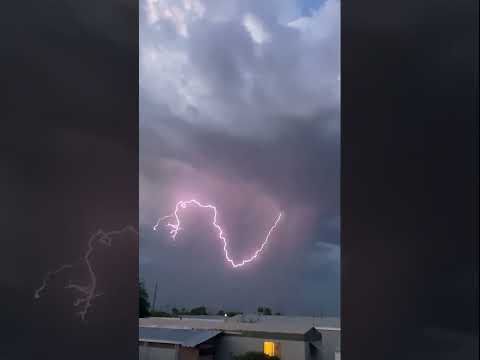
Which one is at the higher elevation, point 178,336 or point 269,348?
point 178,336

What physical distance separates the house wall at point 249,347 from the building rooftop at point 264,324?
0.13 m

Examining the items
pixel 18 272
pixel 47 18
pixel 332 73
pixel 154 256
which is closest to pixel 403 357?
pixel 18 272

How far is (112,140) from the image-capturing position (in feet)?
6.89

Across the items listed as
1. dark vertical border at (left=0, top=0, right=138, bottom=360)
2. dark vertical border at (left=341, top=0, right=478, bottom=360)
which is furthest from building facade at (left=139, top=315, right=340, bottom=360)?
dark vertical border at (left=341, top=0, right=478, bottom=360)

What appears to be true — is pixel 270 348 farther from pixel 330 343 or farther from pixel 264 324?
pixel 330 343

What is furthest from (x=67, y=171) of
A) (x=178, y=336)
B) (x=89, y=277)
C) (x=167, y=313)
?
(x=167, y=313)

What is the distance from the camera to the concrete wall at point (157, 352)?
6.16m

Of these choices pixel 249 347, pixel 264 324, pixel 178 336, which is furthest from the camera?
pixel 264 324

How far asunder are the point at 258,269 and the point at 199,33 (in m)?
3.08

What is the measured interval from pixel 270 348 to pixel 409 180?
5.62 m

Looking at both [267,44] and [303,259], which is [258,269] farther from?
[267,44]

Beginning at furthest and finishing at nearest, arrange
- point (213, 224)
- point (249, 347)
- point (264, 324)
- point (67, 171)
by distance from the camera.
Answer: point (264, 324) < point (249, 347) < point (213, 224) < point (67, 171)

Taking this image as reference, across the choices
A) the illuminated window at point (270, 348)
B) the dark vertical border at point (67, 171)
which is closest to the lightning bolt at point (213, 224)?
the dark vertical border at point (67, 171)

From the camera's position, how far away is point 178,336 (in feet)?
20.5
